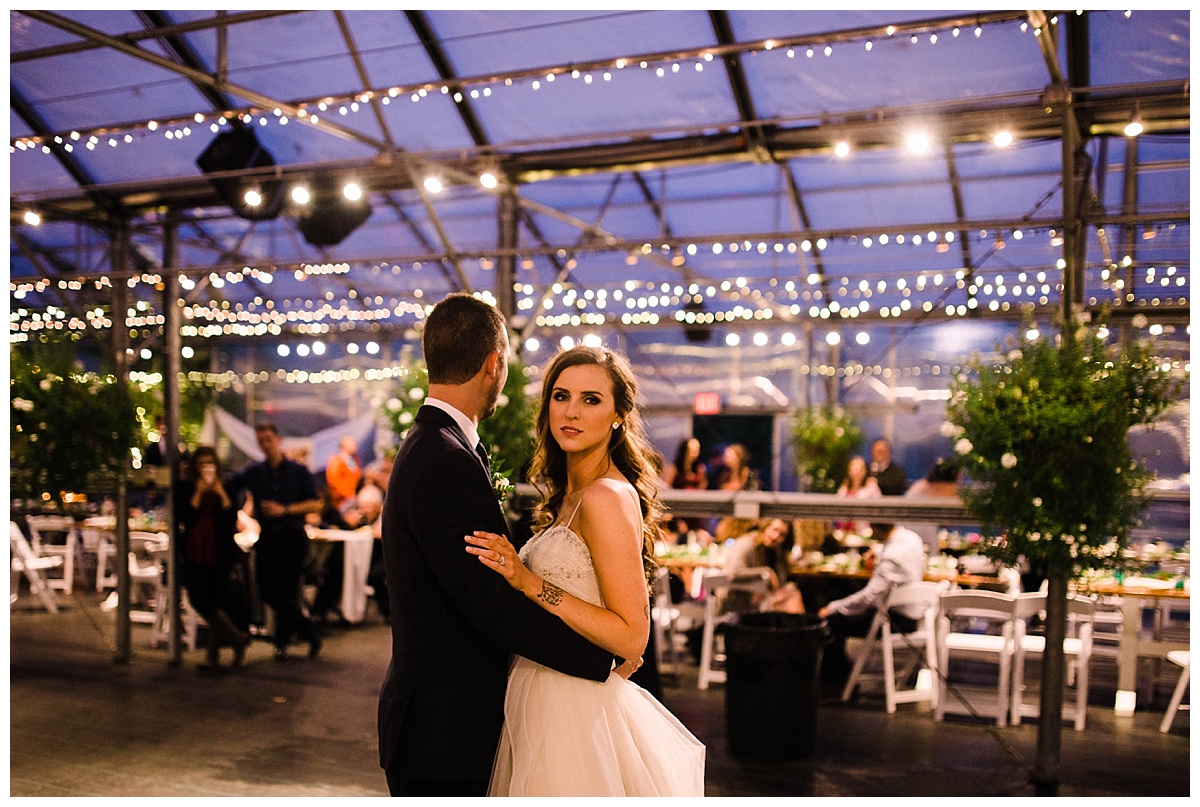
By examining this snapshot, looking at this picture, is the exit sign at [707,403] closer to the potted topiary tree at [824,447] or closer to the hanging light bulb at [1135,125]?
the potted topiary tree at [824,447]

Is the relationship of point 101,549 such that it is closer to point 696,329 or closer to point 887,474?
point 696,329

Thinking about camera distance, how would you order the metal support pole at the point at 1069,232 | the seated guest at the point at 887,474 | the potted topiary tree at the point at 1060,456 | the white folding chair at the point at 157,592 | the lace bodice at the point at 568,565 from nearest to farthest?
the lace bodice at the point at 568,565
the potted topiary tree at the point at 1060,456
the metal support pole at the point at 1069,232
the seated guest at the point at 887,474
the white folding chair at the point at 157,592

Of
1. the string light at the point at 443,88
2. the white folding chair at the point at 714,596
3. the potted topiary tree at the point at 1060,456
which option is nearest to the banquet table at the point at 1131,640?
the potted topiary tree at the point at 1060,456

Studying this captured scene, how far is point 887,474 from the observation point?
8742mm

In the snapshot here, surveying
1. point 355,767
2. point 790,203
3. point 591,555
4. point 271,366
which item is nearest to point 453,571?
point 591,555

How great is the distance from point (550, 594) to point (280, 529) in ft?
19.3

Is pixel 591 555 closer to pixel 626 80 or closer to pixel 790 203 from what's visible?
pixel 626 80

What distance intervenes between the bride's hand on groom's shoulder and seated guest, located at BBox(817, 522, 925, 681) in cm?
479

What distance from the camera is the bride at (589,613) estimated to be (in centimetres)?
252

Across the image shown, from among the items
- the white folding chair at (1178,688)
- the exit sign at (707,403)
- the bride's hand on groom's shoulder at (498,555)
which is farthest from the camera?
the exit sign at (707,403)

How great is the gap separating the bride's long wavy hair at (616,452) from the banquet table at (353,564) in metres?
6.60

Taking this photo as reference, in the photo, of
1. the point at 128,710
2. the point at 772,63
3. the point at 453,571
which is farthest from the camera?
the point at 772,63

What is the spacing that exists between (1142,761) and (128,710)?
19.6ft

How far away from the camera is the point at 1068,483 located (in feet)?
16.2
